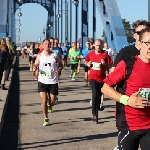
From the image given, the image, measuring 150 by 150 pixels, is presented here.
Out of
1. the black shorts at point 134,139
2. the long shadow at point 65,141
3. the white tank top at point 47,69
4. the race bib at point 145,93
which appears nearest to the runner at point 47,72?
the white tank top at point 47,69

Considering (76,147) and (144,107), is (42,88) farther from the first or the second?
(144,107)

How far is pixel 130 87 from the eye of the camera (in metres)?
4.82

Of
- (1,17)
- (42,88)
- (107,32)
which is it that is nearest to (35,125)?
(42,88)

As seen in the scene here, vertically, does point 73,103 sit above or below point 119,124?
below

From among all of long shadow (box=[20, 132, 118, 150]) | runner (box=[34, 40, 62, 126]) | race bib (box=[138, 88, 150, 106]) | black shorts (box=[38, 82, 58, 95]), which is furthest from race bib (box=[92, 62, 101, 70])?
race bib (box=[138, 88, 150, 106])

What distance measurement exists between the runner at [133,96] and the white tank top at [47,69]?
538 cm

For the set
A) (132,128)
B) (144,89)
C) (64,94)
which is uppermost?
(144,89)

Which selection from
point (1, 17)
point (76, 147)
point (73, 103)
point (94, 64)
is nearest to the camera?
point (76, 147)

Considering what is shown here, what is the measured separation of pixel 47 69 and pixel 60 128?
1.22 metres

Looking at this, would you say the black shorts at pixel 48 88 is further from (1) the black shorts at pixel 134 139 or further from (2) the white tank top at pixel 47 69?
(1) the black shorts at pixel 134 139

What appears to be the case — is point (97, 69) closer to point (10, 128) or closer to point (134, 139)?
point (10, 128)

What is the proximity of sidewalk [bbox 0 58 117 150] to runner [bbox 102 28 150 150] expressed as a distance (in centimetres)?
299

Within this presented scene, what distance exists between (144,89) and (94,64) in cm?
618

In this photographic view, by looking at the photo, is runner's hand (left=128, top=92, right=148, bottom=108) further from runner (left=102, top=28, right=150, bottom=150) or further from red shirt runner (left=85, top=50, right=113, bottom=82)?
red shirt runner (left=85, top=50, right=113, bottom=82)
